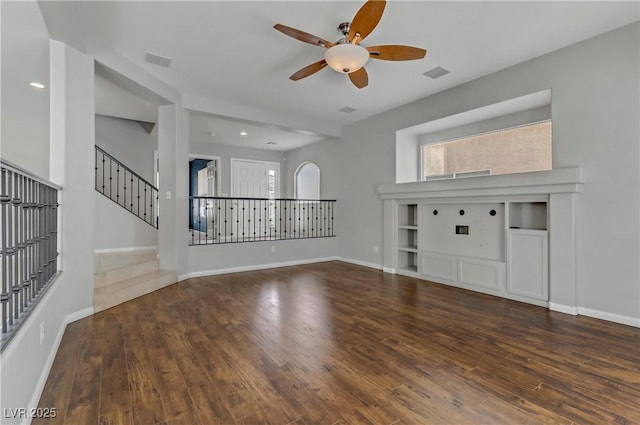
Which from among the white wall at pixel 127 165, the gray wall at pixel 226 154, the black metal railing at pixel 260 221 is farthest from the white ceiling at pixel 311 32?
the gray wall at pixel 226 154

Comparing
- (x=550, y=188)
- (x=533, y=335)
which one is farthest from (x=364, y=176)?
(x=533, y=335)

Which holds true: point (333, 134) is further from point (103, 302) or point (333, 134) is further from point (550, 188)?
point (103, 302)

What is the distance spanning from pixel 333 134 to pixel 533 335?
16.5ft

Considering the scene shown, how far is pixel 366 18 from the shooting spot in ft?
7.89

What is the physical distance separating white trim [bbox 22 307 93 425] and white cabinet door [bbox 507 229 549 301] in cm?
463

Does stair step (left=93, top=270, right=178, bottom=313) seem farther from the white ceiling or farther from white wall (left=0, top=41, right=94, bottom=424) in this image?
the white ceiling

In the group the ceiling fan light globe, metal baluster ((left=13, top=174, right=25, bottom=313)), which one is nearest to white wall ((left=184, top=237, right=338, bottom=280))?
metal baluster ((left=13, top=174, right=25, bottom=313))

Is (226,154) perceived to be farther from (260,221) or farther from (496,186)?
(496,186)

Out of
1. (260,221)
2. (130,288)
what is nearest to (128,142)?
(260,221)

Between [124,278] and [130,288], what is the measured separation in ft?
1.56

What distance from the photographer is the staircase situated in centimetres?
352

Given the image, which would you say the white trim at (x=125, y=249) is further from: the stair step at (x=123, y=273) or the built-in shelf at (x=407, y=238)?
the built-in shelf at (x=407, y=238)

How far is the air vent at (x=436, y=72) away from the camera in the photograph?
3879mm

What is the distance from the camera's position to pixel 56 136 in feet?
9.82
